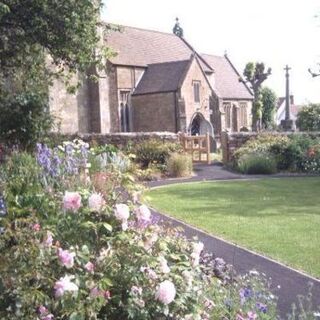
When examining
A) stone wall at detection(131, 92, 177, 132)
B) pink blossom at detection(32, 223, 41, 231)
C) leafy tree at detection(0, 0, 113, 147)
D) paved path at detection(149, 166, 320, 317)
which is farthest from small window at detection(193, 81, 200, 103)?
pink blossom at detection(32, 223, 41, 231)

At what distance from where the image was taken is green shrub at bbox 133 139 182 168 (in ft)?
72.0

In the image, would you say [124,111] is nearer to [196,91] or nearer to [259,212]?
[196,91]

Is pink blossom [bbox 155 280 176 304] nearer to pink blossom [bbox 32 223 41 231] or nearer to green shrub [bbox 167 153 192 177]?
pink blossom [bbox 32 223 41 231]

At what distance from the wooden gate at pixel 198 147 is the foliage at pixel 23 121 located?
42.1ft

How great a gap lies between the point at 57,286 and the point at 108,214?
98cm

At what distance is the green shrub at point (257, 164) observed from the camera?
22438 mm

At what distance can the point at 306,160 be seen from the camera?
75.5ft

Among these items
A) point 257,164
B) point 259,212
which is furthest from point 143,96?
point 259,212

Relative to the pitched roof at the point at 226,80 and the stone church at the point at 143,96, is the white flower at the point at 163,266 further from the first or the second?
the pitched roof at the point at 226,80

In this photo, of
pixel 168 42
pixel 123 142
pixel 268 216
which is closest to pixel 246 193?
pixel 268 216

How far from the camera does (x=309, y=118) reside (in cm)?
5016

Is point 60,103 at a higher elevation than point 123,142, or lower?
higher

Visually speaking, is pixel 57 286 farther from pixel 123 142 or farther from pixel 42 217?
pixel 123 142

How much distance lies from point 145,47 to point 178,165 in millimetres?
33081
